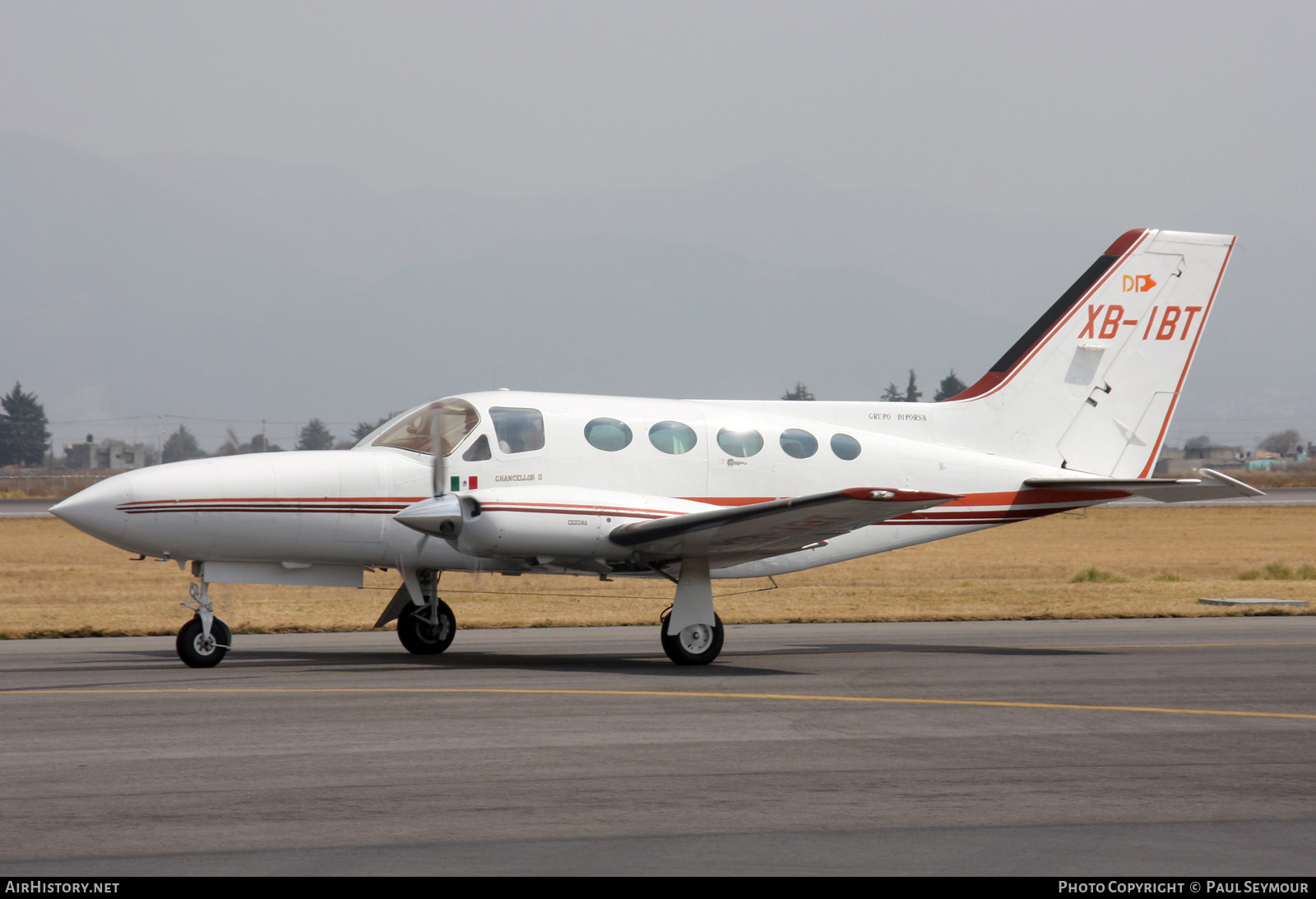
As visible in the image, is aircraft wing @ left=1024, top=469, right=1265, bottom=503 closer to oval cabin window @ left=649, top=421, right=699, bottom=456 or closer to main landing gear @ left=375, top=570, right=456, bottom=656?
oval cabin window @ left=649, top=421, right=699, bottom=456

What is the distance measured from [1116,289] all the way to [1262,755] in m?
10.6

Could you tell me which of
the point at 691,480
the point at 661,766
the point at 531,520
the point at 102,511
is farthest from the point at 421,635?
the point at 661,766

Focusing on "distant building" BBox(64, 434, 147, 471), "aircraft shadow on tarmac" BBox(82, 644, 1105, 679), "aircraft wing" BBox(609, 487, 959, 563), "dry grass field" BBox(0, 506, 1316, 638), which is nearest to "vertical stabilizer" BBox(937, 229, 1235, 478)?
"aircraft shadow on tarmac" BBox(82, 644, 1105, 679)

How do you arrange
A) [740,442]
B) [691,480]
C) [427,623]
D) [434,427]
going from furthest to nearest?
[427,623] → [740,442] → [691,480] → [434,427]

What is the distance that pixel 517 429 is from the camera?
579 inches

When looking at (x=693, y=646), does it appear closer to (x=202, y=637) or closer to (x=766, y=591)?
(x=202, y=637)

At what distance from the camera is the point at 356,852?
604cm

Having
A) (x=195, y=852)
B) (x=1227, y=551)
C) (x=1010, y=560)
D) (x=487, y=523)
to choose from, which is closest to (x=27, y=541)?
(x=1010, y=560)

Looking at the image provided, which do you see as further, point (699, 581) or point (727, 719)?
point (699, 581)

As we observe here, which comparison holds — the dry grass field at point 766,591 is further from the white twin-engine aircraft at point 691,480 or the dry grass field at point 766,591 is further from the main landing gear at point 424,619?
the white twin-engine aircraft at point 691,480

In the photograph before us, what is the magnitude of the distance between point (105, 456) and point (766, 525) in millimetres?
155658

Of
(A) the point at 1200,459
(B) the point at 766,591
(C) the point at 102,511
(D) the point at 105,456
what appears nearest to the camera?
(C) the point at 102,511

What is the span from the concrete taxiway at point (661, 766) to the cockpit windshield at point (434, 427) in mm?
2558

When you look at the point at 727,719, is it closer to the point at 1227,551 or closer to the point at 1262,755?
the point at 1262,755
